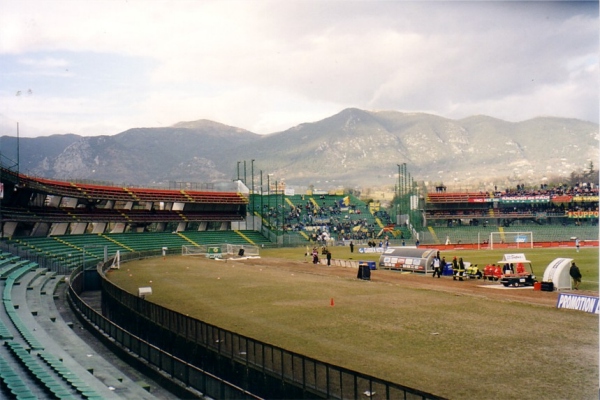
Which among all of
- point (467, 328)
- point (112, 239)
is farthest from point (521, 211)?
point (467, 328)

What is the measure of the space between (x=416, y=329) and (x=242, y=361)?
10.3m

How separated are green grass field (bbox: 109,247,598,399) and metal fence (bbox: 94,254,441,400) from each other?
3.43m

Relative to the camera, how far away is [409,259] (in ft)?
171

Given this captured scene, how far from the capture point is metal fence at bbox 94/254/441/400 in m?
12.7

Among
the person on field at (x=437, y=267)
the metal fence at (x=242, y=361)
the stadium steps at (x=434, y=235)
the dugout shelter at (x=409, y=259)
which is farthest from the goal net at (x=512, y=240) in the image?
the metal fence at (x=242, y=361)

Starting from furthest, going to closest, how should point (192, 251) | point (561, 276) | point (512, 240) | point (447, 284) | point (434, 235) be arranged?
point (434, 235)
point (512, 240)
point (192, 251)
point (447, 284)
point (561, 276)

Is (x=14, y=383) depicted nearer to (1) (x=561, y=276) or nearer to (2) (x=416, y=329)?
(2) (x=416, y=329)

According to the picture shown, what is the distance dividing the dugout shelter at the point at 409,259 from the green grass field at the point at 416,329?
6.65m

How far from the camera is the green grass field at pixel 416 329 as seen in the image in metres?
16.8

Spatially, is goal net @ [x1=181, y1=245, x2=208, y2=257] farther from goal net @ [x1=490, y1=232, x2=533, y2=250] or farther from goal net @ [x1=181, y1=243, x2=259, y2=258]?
goal net @ [x1=490, y1=232, x2=533, y2=250]

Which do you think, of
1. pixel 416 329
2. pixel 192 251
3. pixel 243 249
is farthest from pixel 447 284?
pixel 192 251

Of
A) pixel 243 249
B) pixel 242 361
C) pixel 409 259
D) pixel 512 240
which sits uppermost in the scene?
pixel 242 361

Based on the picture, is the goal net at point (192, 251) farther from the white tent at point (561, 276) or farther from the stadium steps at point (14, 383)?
the stadium steps at point (14, 383)

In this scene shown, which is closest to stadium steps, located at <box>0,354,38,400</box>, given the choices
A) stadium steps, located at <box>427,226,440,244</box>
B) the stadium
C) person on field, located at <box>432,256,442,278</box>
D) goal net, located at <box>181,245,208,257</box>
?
the stadium
